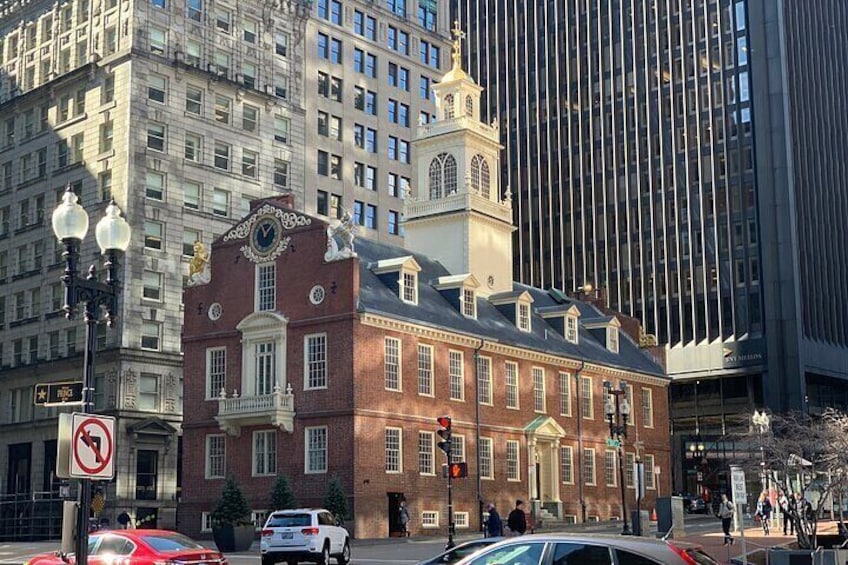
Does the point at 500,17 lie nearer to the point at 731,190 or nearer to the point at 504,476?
the point at 731,190

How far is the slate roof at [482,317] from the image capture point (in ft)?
168

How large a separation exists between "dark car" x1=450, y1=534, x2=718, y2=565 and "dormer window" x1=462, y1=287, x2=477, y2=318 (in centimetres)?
4166

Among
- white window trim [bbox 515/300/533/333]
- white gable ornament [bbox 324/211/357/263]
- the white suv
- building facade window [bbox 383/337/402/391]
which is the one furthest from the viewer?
white window trim [bbox 515/300/533/333]

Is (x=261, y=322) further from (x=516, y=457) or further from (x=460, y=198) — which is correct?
(x=460, y=198)

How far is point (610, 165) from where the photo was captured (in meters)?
107

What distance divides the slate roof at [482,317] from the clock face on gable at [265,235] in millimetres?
3874

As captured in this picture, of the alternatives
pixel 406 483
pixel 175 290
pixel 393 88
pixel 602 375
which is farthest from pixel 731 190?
pixel 406 483

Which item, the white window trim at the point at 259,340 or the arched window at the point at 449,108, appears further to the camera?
the arched window at the point at 449,108

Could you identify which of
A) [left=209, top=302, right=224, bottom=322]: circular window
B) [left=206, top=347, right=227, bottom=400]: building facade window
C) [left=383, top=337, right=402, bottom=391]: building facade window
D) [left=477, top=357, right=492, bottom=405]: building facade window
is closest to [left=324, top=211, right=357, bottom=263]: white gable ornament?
[left=383, top=337, right=402, bottom=391]: building facade window

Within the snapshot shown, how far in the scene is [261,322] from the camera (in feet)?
168

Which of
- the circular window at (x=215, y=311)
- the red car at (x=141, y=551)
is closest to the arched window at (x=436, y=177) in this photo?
the circular window at (x=215, y=311)

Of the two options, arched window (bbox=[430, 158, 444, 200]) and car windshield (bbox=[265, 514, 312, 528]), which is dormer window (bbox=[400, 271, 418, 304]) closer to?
arched window (bbox=[430, 158, 444, 200])

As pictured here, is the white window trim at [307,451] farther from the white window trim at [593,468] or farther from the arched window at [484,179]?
the arched window at [484,179]

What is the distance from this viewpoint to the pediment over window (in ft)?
166
